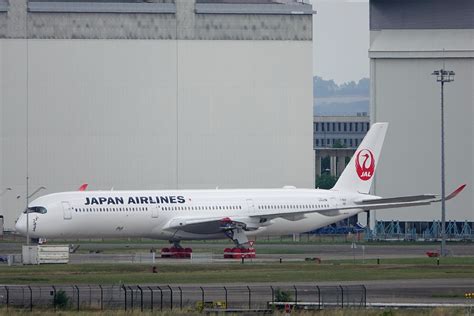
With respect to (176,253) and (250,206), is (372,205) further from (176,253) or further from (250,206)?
(176,253)

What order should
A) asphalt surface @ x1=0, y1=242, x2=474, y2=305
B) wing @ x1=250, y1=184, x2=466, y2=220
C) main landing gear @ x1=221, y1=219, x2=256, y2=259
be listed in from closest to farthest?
asphalt surface @ x1=0, y1=242, x2=474, y2=305 < main landing gear @ x1=221, y1=219, x2=256, y2=259 < wing @ x1=250, y1=184, x2=466, y2=220

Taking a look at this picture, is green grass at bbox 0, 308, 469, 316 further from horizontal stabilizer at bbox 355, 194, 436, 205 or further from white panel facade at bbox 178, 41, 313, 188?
white panel facade at bbox 178, 41, 313, 188

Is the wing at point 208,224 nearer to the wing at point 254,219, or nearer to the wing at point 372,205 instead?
the wing at point 254,219

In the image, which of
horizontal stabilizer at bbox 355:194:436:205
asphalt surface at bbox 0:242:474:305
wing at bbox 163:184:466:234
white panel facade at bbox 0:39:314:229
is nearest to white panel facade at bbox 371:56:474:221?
white panel facade at bbox 0:39:314:229

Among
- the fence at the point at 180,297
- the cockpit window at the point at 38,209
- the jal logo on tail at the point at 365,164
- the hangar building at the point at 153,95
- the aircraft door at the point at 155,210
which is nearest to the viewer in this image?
the fence at the point at 180,297

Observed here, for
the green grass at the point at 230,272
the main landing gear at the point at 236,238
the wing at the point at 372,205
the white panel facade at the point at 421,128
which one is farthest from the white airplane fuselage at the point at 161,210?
the white panel facade at the point at 421,128

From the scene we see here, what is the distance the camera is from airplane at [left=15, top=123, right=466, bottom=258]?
79875 mm

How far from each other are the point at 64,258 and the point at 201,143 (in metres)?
54.4

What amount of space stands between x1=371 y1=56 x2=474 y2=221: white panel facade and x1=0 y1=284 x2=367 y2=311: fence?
6633cm

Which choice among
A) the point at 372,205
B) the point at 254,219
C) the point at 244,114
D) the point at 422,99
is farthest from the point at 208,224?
the point at 244,114

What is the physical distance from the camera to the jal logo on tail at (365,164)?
90.0 meters

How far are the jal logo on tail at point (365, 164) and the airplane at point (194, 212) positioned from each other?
2041mm

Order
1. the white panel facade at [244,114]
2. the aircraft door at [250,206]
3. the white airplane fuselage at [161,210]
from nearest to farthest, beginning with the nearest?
the white airplane fuselage at [161,210], the aircraft door at [250,206], the white panel facade at [244,114]

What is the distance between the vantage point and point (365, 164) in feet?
297
